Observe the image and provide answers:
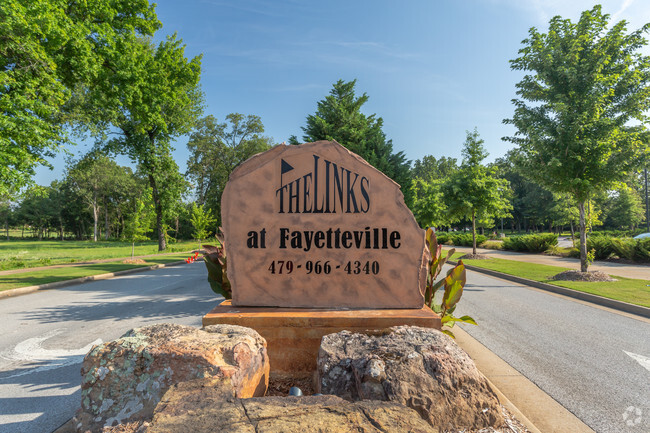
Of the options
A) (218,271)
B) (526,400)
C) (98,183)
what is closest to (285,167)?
(218,271)

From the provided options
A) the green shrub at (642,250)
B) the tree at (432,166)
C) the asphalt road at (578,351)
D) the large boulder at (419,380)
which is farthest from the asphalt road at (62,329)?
the tree at (432,166)

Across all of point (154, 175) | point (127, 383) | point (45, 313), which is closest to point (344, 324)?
point (127, 383)

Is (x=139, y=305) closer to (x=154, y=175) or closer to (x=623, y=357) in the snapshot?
(x=623, y=357)

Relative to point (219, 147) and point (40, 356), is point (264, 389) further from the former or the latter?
point (219, 147)

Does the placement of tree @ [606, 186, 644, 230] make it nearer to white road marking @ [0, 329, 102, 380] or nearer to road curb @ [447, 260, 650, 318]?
road curb @ [447, 260, 650, 318]

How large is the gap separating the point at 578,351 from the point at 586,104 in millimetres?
8978

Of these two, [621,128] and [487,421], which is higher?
[621,128]

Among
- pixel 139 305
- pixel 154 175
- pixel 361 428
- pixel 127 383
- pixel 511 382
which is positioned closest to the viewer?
pixel 361 428

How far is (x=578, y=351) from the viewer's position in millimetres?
4441

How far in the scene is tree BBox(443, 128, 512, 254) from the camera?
20.0m

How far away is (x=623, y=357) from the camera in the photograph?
423 centimetres

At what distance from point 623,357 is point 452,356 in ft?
13.2

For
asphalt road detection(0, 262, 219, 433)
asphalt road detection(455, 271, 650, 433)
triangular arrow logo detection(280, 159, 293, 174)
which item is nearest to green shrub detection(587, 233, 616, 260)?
asphalt road detection(455, 271, 650, 433)

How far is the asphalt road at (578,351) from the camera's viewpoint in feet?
9.70
